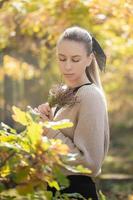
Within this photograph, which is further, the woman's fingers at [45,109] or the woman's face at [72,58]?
the woman's fingers at [45,109]

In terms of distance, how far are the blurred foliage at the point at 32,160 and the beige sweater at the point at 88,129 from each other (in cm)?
74

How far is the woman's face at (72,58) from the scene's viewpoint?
309cm

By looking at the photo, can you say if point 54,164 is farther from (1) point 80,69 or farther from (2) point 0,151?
(1) point 80,69

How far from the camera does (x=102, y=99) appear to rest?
3.07 meters

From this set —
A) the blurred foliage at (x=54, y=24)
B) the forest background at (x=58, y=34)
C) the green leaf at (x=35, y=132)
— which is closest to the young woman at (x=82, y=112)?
the blurred foliage at (x=54, y=24)

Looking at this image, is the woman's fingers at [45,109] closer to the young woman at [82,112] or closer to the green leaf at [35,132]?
the young woman at [82,112]

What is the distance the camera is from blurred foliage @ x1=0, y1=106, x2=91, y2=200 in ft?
6.76

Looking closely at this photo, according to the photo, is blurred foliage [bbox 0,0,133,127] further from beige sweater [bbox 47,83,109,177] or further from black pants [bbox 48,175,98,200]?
black pants [bbox 48,175,98,200]

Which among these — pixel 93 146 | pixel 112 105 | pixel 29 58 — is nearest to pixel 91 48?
pixel 93 146

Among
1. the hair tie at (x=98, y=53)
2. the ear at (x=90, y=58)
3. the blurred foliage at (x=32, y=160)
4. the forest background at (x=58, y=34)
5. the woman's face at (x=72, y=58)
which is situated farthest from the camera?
the forest background at (x=58, y=34)

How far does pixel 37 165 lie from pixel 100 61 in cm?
135

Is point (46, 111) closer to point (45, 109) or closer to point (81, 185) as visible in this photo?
point (45, 109)

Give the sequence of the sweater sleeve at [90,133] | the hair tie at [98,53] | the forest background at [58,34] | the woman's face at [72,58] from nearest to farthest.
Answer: the sweater sleeve at [90,133], the woman's face at [72,58], the hair tie at [98,53], the forest background at [58,34]

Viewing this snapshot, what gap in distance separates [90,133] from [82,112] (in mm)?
109
